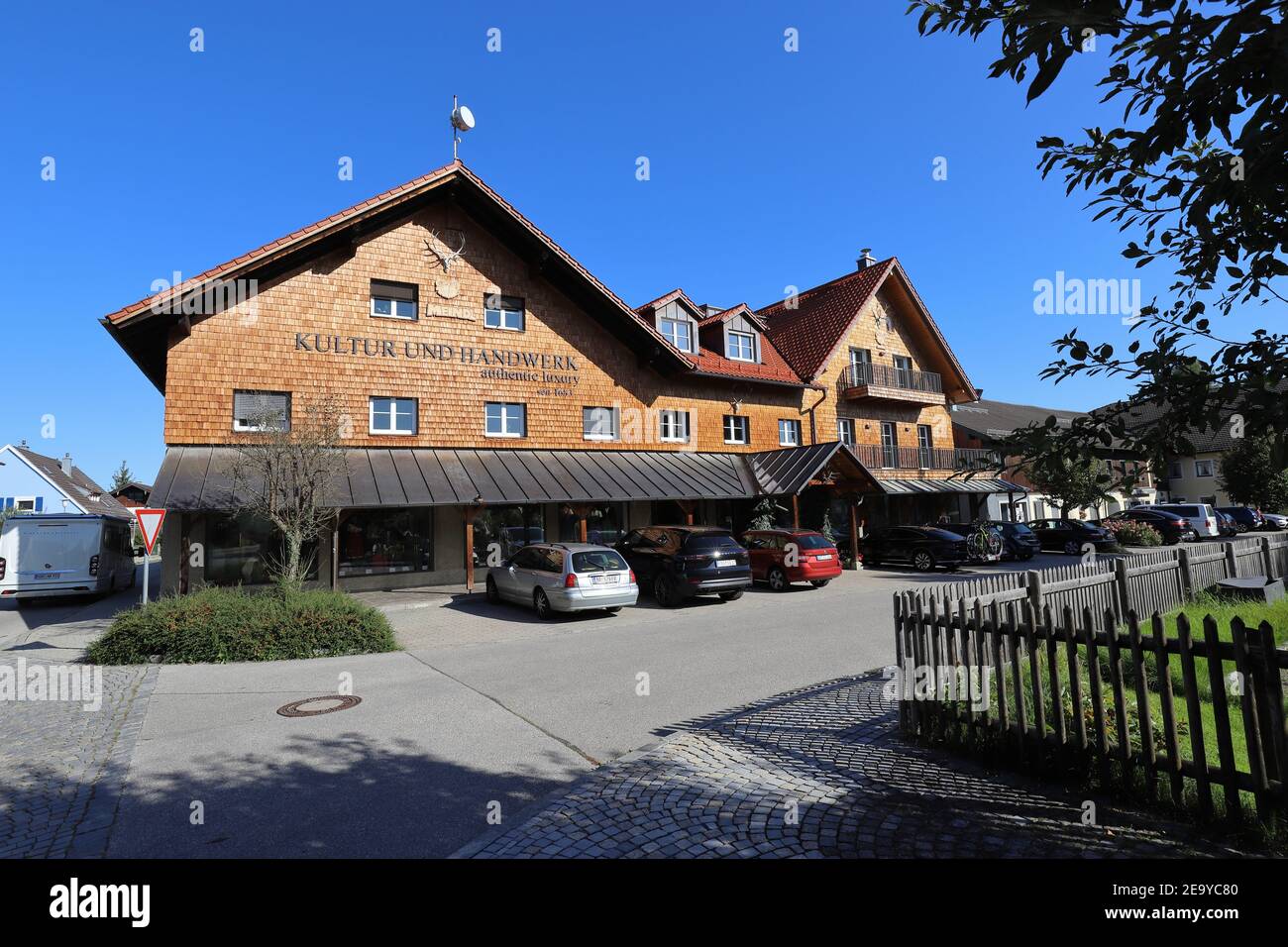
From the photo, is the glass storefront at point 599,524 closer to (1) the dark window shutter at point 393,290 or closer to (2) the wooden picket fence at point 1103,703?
(1) the dark window shutter at point 393,290

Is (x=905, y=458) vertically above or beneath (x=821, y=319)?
beneath

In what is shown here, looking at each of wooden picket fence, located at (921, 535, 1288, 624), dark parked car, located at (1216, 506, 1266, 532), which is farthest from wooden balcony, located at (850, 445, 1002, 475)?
dark parked car, located at (1216, 506, 1266, 532)

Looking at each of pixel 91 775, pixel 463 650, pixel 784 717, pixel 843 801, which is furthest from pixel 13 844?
pixel 463 650

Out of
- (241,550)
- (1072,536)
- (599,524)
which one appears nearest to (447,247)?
(599,524)

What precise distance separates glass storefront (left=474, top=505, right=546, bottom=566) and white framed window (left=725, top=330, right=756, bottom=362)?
10.9m

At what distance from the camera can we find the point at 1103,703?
16.2ft

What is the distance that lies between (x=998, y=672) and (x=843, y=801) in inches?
70.1

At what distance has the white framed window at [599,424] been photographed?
22.5 m

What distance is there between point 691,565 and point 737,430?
→ 1175 centimetres

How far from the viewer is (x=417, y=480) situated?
57.7ft

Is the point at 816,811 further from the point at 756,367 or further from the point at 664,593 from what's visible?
the point at 756,367

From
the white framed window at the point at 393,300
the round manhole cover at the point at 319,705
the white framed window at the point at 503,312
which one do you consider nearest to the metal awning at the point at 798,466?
the white framed window at the point at 503,312

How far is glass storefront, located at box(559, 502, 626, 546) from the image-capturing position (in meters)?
21.8
